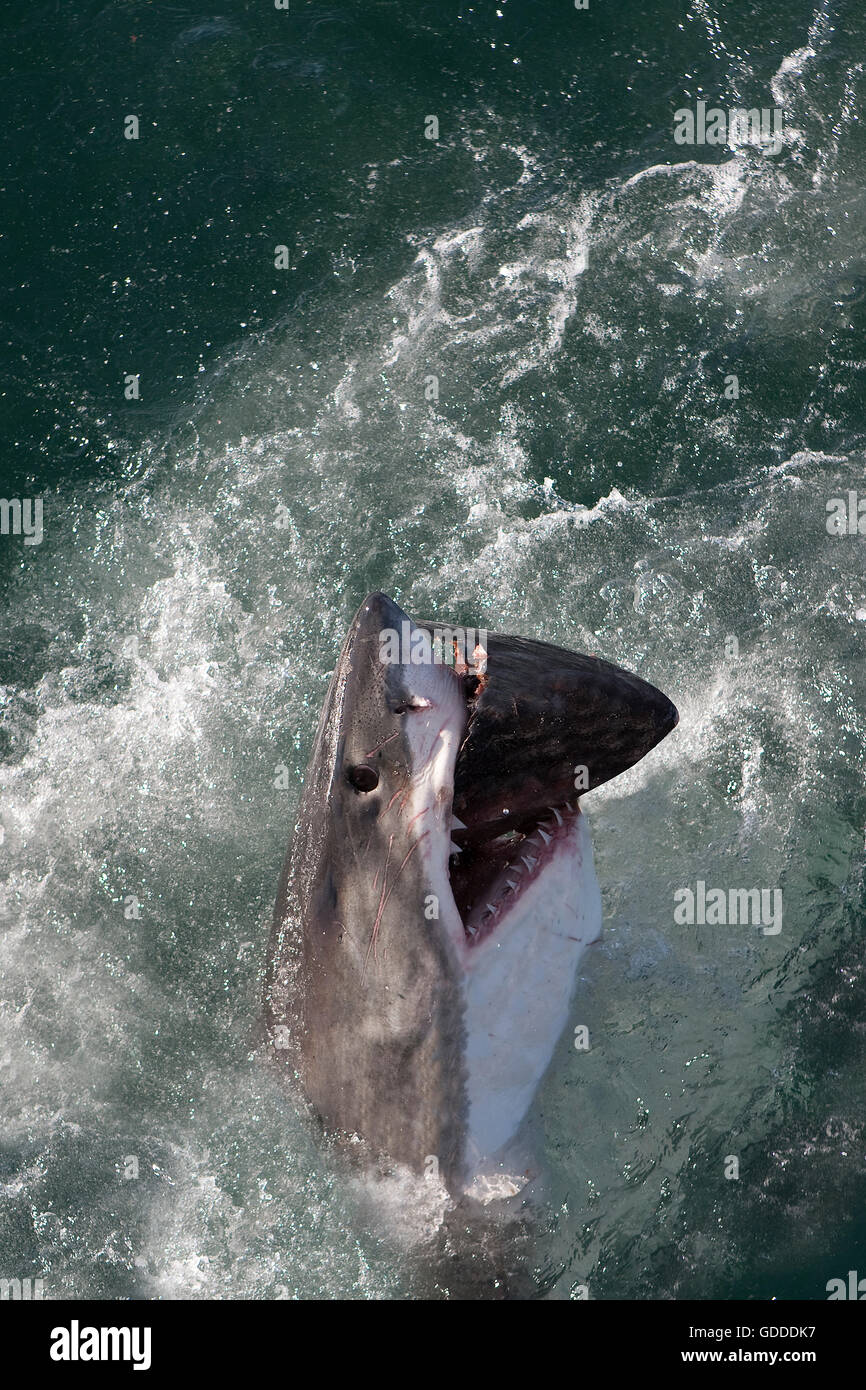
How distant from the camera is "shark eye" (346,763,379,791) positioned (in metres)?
5.45

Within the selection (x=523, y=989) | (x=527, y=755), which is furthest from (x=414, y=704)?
(x=523, y=989)

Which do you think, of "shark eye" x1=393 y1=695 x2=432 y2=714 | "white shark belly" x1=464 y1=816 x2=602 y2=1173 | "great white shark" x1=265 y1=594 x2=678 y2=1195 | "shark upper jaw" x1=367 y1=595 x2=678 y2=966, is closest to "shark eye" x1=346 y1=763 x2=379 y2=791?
"great white shark" x1=265 y1=594 x2=678 y2=1195

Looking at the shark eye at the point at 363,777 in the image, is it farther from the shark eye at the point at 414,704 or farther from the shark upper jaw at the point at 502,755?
the shark eye at the point at 414,704

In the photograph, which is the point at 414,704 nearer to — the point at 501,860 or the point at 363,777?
the point at 363,777

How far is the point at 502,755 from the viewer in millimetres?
5422

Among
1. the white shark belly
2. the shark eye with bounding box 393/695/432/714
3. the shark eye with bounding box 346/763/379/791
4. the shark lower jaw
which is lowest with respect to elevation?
the white shark belly

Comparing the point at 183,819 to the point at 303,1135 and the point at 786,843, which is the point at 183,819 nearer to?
the point at 303,1135

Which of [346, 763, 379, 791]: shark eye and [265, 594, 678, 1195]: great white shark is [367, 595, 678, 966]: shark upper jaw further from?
[346, 763, 379, 791]: shark eye

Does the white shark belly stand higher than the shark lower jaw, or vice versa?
the shark lower jaw

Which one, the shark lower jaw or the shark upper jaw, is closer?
the shark upper jaw

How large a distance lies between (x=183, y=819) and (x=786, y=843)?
3.92 meters

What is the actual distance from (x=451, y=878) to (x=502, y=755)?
0.62 meters

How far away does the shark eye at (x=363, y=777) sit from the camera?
5449 millimetres

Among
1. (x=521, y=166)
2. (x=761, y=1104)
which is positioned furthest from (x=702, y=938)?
(x=521, y=166)
